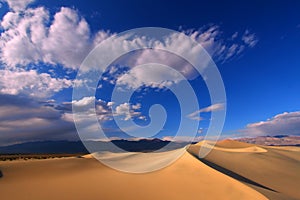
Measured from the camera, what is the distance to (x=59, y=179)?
43.5 feet

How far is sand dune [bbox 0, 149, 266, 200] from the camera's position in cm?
1019

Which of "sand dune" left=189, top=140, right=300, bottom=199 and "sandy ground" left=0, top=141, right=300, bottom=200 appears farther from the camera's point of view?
"sand dune" left=189, top=140, right=300, bottom=199

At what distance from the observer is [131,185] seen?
11.9 m

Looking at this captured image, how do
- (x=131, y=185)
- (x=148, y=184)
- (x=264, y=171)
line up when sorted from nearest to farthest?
(x=131, y=185) < (x=148, y=184) < (x=264, y=171)

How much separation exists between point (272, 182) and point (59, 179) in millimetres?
13889

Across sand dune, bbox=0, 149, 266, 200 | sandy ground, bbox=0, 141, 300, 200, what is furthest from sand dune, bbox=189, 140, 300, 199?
sand dune, bbox=0, 149, 266, 200

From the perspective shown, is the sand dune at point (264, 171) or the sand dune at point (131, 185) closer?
the sand dune at point (131, 185)

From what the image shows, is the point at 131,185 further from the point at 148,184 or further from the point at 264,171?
the point at 264,171

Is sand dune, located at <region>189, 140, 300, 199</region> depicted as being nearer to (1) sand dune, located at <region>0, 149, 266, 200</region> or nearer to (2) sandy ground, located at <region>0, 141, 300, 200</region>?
(2) sandy ground, located at <region>0, 141, 300, 200</region>

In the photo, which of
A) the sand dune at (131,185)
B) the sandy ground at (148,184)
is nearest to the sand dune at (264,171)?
the sandy ground at (148,184)

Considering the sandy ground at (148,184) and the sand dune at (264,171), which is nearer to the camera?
the sandy ground at (148,184)

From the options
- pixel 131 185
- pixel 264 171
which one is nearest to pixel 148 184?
pixel 131 185

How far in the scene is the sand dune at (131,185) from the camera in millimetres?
10188

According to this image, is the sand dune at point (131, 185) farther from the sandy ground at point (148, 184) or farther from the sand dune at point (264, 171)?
the sand dune at point (264, 171)
